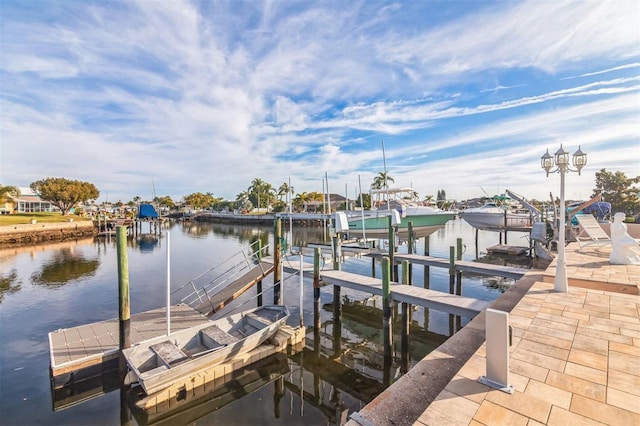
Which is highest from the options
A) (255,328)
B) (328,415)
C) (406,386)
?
(406,386)

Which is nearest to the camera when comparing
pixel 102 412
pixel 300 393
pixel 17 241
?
pixel 102 412

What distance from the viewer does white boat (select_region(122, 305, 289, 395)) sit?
22.7ft

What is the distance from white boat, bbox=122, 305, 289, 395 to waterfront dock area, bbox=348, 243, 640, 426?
5.01 m

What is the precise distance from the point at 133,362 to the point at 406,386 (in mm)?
6262

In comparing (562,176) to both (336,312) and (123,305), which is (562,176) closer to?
(336,312)

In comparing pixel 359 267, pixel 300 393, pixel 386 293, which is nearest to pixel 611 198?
pixel 359 267

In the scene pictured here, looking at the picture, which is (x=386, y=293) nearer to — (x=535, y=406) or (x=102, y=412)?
(x=535, y=406)

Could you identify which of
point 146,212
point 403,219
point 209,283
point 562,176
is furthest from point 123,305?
point 146,212

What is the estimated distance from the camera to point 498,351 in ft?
12.2

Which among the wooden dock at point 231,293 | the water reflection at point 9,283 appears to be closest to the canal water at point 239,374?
the water reflection at point 9,283

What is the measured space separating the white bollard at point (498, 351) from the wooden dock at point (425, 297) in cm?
473

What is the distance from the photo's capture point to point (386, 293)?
9.51 meters

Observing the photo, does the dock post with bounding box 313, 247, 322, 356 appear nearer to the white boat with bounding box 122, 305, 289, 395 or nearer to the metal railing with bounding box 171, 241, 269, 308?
the white boat with bounding box 122, 305, 289, 395

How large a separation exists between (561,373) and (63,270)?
91.2 ft
